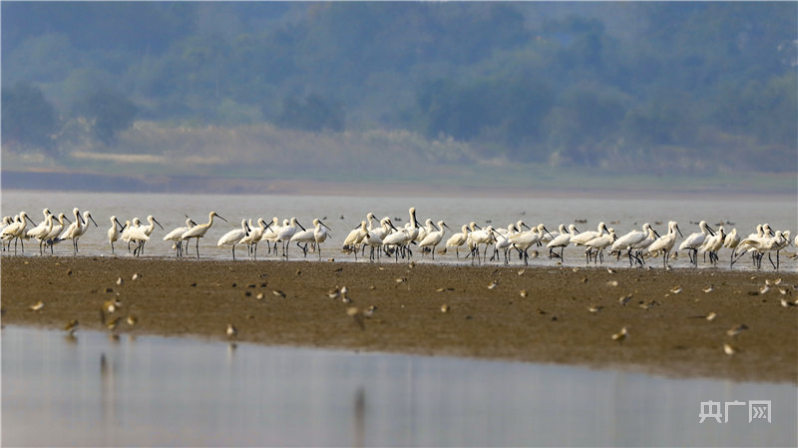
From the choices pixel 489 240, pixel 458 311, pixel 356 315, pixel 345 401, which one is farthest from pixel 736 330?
pixel 489 240

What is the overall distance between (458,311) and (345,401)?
6.31 metres

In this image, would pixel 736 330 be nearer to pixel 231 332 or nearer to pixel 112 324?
pixel 231 332

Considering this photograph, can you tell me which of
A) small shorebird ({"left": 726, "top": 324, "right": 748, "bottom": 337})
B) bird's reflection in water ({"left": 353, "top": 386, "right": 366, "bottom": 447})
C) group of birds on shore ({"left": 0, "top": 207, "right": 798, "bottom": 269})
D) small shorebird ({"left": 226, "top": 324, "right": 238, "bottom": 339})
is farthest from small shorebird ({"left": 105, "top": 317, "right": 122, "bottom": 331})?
group of birds on shore ({"left": 0, "top": 207, "right": 798, "bottom": 269})

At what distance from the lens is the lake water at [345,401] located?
12.4 meters

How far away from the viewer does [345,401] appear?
13.7 m

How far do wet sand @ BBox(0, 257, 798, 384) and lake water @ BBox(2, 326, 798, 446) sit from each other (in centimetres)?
86

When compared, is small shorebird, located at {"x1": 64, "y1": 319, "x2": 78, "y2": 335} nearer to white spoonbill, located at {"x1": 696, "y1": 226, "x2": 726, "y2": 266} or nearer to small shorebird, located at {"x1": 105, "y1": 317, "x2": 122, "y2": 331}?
small shorebird, located at {"x1": 105, "y1": 317, "x2": 122, "y2": 331}

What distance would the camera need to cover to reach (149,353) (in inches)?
642

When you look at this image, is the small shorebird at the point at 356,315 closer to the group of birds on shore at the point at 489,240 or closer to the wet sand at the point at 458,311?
the wet sand at the point at 458,311

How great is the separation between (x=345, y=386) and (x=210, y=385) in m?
1.46

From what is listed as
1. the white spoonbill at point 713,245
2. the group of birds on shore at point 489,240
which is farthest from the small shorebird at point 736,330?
the white spoonbill at point 713,245

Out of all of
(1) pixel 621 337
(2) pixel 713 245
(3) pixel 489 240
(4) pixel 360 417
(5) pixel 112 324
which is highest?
(3) pixel 489 240

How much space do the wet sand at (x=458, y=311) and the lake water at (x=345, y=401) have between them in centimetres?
86

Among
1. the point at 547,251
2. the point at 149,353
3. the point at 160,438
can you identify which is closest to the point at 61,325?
the point at 149,353
